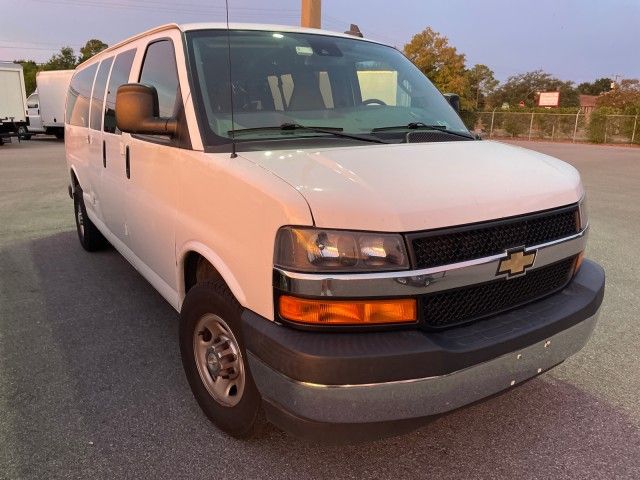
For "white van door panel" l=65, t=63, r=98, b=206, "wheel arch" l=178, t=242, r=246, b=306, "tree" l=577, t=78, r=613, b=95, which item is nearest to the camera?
"wheel arch" l=178, t=242, r=246, b=306

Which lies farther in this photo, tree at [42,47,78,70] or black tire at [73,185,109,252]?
tree at [42,47,78,70]

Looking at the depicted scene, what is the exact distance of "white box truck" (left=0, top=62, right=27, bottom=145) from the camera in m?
21.3

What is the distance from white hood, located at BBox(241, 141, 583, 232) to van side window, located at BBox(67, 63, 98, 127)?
3.45m

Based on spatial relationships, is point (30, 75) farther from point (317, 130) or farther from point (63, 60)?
point (317, 130)

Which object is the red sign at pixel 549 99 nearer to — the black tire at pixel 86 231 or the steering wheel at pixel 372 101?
the black tire at pixel 86 231

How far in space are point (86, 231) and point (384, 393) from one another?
4.92 meters

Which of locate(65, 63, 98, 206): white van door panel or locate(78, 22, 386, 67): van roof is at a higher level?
locate(78, 22, 386, 67): van roof

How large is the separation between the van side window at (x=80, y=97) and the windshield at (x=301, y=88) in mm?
2559

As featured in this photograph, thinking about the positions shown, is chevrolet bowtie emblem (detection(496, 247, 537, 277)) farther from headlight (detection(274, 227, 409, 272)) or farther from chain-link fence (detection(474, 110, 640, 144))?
chain-link fence (detection(474, 110, 640, 144))

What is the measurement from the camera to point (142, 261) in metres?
3.73

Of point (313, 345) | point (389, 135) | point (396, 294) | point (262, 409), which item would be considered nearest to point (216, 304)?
point (262, 409)

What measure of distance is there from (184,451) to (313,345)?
1.09m

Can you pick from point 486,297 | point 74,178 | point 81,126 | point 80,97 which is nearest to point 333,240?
point 486,297

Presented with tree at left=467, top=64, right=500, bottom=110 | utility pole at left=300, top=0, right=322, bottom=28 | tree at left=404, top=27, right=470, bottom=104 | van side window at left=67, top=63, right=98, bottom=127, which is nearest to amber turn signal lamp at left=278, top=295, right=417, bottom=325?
van side window at left=67, top=63, right=98, bottom=127
